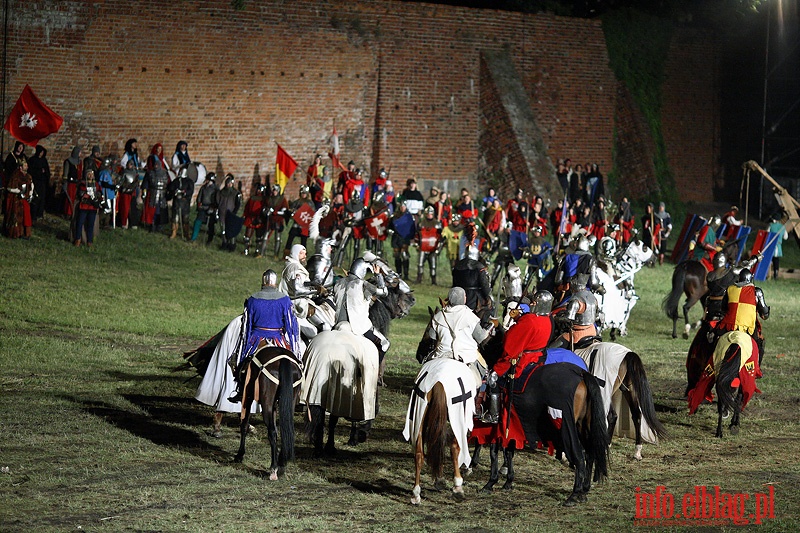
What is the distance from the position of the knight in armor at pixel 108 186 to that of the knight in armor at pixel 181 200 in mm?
1139

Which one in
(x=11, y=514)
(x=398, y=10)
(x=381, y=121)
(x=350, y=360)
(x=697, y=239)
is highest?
(x=398, y=10)

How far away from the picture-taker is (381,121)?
2814 cm

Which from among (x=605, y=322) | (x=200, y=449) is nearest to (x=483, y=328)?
(x=200, y=449)

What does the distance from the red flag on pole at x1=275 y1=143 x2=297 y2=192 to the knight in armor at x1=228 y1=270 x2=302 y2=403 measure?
50.5 feet

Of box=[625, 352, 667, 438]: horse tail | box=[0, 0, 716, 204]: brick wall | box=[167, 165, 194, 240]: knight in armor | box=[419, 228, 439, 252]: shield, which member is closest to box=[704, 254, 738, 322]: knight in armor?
box=[625, 352, 667, 438]: horse tail

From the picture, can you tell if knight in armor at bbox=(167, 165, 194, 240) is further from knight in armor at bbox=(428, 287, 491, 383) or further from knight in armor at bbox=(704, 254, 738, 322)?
knight in armor at bbox=(428, 287, 491, 383)

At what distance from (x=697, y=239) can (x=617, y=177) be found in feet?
36.4

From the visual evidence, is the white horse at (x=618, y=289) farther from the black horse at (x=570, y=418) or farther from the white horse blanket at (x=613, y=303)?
the black horse at (x=570, y=418)

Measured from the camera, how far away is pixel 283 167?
2500 cm

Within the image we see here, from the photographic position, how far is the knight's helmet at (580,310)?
10352 mm

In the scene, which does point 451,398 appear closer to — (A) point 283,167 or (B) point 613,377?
(B) point 613,377

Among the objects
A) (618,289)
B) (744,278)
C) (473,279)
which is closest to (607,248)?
(618,289)

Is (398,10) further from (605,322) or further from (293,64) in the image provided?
(605,322)

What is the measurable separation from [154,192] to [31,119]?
8.73 ft
